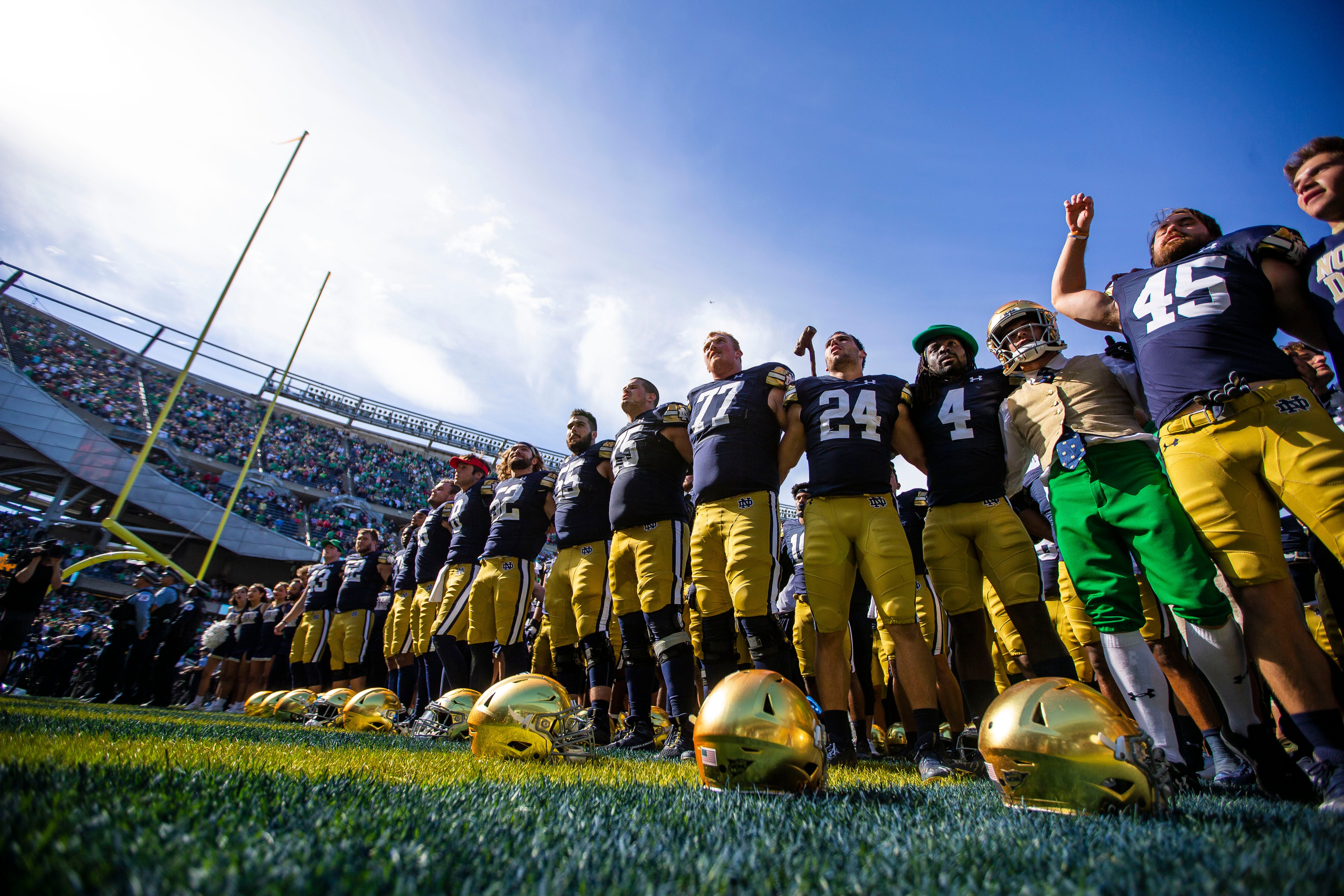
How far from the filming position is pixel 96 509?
2356 cm

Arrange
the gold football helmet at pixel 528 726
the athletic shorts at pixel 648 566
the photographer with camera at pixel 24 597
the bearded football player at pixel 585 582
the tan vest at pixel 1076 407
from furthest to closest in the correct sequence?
the photographer with camera at pixel 24 597 < the bearded football player at pixel 585 582 < the athletic shorts at pixel 648 566 < the gold football helmet at pixel 528 726 < the tan vest at pixel 1076 407

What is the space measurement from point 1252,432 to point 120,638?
45.0ft

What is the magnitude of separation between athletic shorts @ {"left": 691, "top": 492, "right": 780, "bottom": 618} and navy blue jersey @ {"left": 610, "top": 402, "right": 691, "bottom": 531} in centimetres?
54

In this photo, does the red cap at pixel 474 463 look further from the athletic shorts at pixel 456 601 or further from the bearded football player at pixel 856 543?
the bearded football player at pixel 856 543

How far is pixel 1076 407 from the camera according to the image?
2.86m

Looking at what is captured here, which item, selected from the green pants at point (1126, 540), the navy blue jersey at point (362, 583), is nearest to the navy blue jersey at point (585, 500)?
the green pants at point (1126, 540)

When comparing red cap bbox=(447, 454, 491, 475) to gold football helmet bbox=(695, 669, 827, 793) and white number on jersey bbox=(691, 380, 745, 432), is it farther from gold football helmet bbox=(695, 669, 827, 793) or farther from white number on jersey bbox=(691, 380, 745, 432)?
gold football helmet bbox=(695, 669, 827, 793)

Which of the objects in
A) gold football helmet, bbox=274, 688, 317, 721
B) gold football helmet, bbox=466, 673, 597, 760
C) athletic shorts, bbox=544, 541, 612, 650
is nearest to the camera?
gold football helmet, bbox=466, 673, 597, 760

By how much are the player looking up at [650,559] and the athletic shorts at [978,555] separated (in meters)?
1.58

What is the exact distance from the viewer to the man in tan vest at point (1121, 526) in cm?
228

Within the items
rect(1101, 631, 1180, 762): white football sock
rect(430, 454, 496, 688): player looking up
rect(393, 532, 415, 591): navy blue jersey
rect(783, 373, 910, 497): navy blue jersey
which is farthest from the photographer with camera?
rect(1101, 631, 1180, 762): white football sock

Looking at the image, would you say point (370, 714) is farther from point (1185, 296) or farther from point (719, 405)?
point (1185, 296)

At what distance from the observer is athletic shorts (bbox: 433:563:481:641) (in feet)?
18.2

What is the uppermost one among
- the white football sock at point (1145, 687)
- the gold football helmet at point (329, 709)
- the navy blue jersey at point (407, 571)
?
the navy blue jersey at point (407, 571)
